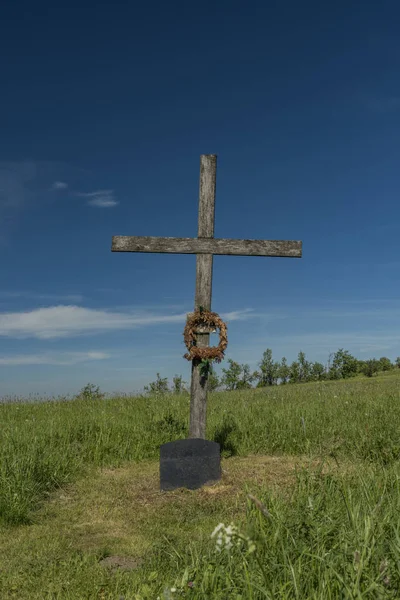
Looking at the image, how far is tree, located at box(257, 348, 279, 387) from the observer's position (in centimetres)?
4866

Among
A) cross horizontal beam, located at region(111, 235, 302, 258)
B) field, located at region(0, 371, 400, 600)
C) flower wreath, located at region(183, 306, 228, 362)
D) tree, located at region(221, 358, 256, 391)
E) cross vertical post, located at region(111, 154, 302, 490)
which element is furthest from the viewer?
tree, located at region(221, 358, 256, 391)

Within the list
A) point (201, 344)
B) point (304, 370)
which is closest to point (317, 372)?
point (304, 370)

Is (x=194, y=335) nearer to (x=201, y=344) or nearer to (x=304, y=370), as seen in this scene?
(x=201, y=344)

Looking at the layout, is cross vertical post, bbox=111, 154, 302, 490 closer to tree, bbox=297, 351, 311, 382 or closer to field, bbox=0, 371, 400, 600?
field, bbox=0, 371, 400, 600

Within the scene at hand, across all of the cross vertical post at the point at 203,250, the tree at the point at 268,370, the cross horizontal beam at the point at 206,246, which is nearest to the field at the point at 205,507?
the cross vertical post at the point at 203,250

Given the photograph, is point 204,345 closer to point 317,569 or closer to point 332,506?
point 332,506

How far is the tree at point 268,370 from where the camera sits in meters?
48.7

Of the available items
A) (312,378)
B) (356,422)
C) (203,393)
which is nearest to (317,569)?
(203,393)

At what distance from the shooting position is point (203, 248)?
9.89m

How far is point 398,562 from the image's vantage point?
11.6ft

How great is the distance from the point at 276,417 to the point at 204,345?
128 inches

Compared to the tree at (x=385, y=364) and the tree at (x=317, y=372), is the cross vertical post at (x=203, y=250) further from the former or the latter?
the tree at (x=385, y=364)

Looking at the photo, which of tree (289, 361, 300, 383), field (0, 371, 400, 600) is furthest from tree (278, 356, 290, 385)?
field (0, 371, 400, 600)

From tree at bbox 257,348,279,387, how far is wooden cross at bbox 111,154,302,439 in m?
38.7
